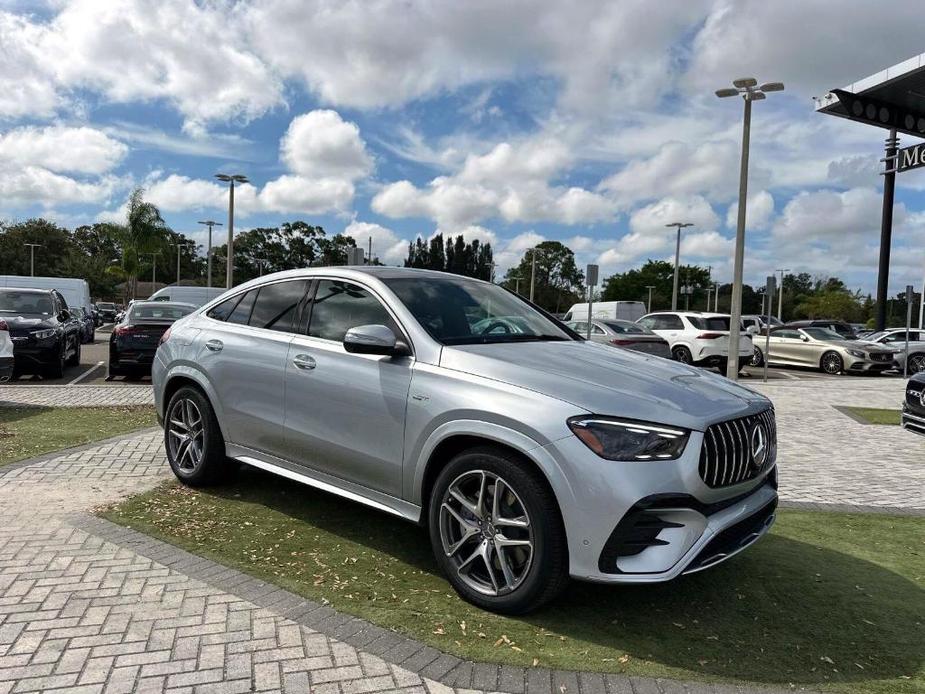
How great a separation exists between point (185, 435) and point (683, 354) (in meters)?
16.7

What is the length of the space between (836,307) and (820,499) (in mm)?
84664

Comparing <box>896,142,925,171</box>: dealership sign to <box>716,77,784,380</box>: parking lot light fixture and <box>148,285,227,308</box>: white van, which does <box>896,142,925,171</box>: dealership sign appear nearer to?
<box>716,77,784,380</box>: parking lot light fixture

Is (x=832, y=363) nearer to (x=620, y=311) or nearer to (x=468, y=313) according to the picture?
(x=620, y=311)

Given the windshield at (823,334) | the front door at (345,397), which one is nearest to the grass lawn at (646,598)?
the front door at (345,397)

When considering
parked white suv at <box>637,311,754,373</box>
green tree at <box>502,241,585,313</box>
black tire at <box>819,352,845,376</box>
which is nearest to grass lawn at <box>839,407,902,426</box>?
parked white suv at <box>637,311,754,373</box>

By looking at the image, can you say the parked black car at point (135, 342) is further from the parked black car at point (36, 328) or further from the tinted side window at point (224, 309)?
the tinted side window at point (224, 309)

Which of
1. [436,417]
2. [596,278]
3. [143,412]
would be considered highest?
[596,278]

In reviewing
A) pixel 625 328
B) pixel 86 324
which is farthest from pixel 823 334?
pixel 86 324

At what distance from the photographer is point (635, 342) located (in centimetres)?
1691

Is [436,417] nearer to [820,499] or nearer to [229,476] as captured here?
[229,476]

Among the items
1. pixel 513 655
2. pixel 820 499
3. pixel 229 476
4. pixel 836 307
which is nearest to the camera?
pixel 513 655

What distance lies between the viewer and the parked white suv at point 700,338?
1917 centimetres

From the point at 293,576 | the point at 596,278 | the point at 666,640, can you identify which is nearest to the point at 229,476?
the point at 293,576

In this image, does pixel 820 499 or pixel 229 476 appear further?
pixel 820 499
